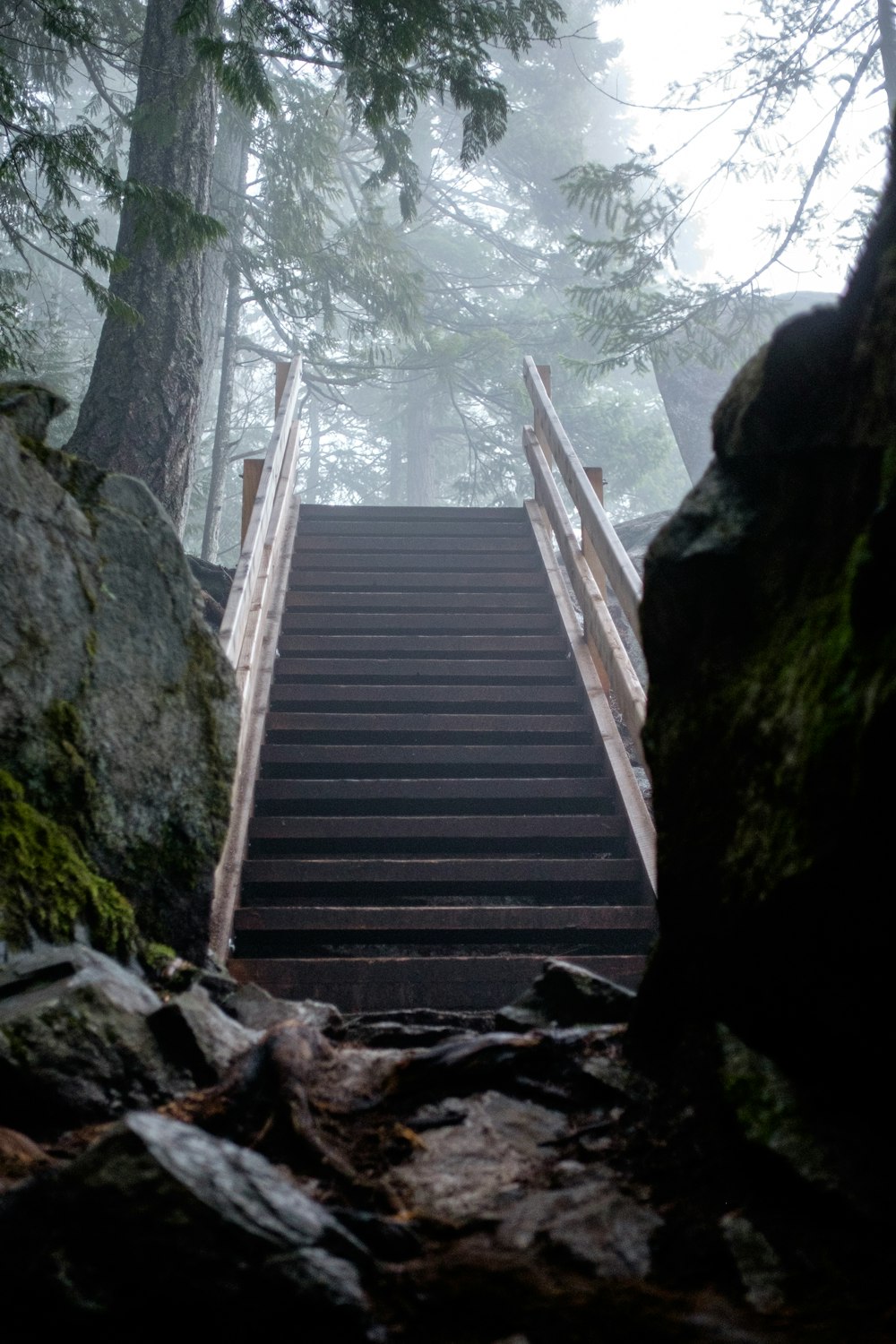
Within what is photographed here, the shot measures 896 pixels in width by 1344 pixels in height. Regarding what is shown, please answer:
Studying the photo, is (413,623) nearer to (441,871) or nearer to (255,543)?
(255,543)

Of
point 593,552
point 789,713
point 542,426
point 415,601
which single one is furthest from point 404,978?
point 542,426

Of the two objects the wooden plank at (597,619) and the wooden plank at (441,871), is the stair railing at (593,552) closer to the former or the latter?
the wooden plank at (597,619)

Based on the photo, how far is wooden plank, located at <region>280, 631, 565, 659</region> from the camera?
22.5ft

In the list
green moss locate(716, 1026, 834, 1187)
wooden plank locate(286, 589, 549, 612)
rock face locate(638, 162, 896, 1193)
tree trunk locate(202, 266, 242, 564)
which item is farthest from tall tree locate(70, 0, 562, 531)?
tree trunk locate(202, 266, 242, 564)

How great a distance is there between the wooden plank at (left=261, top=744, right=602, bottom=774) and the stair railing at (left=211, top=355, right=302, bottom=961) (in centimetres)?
23

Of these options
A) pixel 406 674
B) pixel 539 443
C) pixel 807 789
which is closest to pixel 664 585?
pixel 807 789

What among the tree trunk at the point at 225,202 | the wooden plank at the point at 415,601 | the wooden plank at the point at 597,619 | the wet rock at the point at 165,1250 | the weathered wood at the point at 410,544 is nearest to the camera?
the wet rock at the point at 165,1250

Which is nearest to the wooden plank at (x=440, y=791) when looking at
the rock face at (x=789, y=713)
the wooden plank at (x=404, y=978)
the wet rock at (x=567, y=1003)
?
the wooden plank at (x=404, y=978)

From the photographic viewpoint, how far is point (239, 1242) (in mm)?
1492

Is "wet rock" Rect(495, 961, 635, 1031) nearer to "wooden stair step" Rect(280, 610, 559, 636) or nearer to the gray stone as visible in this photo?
the gray stone

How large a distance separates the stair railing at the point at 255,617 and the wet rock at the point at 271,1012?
1.04 metres

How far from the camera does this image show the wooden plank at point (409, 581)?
7.64 metres

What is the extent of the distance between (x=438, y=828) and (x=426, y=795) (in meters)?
0.32

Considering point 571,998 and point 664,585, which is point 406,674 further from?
point 664,585
